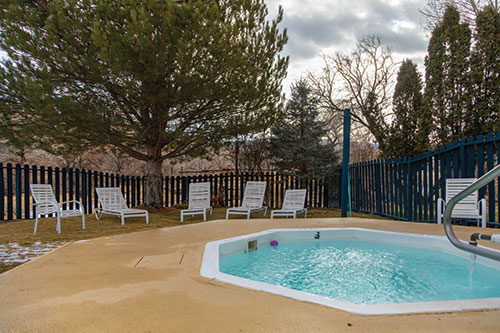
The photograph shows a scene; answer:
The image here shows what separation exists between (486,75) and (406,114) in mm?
2894

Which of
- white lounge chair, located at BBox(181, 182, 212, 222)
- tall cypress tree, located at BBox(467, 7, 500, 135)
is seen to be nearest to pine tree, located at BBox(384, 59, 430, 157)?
tall cypress tree, located at BBox(467, 7, 500, 135)

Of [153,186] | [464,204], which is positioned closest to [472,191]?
[464,204]

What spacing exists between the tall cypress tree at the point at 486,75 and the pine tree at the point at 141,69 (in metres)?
5.15

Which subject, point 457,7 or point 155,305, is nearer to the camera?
point 155,305

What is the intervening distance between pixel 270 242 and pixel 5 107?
23.3 feet

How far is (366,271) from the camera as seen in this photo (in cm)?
392

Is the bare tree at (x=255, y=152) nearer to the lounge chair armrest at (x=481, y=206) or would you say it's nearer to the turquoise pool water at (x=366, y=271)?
the turquoise pool water at (x=366, y=271)

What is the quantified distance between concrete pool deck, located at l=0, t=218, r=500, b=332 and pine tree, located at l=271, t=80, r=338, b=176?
7.38 metres

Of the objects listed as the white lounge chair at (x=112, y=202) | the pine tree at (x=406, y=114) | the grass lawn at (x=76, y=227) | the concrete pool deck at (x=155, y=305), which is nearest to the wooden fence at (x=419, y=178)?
the grass lawn at (x=76, y=227)

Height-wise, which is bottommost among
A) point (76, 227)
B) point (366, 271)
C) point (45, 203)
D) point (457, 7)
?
point (366, 271)

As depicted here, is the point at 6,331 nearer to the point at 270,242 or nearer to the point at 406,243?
the point at 270,242

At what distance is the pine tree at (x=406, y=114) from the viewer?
10367 millimetres

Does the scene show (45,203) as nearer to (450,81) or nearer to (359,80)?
(450,81)

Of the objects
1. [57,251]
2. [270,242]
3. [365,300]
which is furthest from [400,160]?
[57,251]
